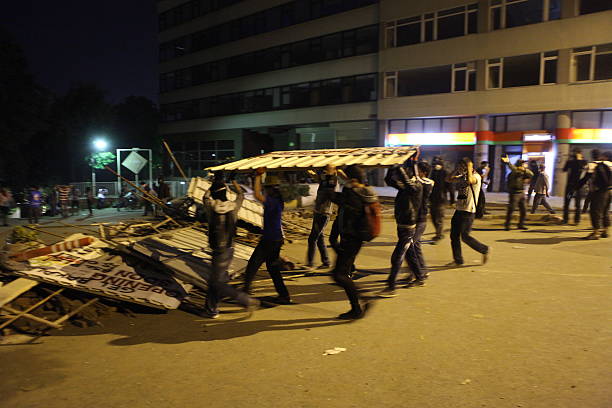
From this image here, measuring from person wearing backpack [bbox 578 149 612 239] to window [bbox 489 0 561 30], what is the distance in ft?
55.2

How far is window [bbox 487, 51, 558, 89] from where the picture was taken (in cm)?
2419

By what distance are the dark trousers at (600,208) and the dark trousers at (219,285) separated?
8.89 metres

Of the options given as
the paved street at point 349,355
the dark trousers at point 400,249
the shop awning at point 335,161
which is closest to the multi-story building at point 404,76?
the paved street at point 349,355

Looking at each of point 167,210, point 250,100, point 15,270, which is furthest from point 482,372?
point 250,100

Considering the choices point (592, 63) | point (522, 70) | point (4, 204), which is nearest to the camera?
point (4, 204)

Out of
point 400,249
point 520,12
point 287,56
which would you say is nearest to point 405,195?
point 400,249

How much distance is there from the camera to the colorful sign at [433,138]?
26875 millimetres

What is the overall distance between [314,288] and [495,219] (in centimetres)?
1010

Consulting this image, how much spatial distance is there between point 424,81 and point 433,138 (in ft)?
12.8

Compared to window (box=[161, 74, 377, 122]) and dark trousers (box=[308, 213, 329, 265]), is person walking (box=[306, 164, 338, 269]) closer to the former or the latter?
dark trousers (box=[308, 213, 329, 265])

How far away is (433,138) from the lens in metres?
28.3

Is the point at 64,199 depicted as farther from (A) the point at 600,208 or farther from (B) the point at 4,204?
(A) the point at 600,208

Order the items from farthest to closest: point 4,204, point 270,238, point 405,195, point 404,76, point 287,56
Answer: point 287,56, point 404,76, point 4,204, point 405,195, point 270,238

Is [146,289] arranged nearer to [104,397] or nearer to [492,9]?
[104,397]
